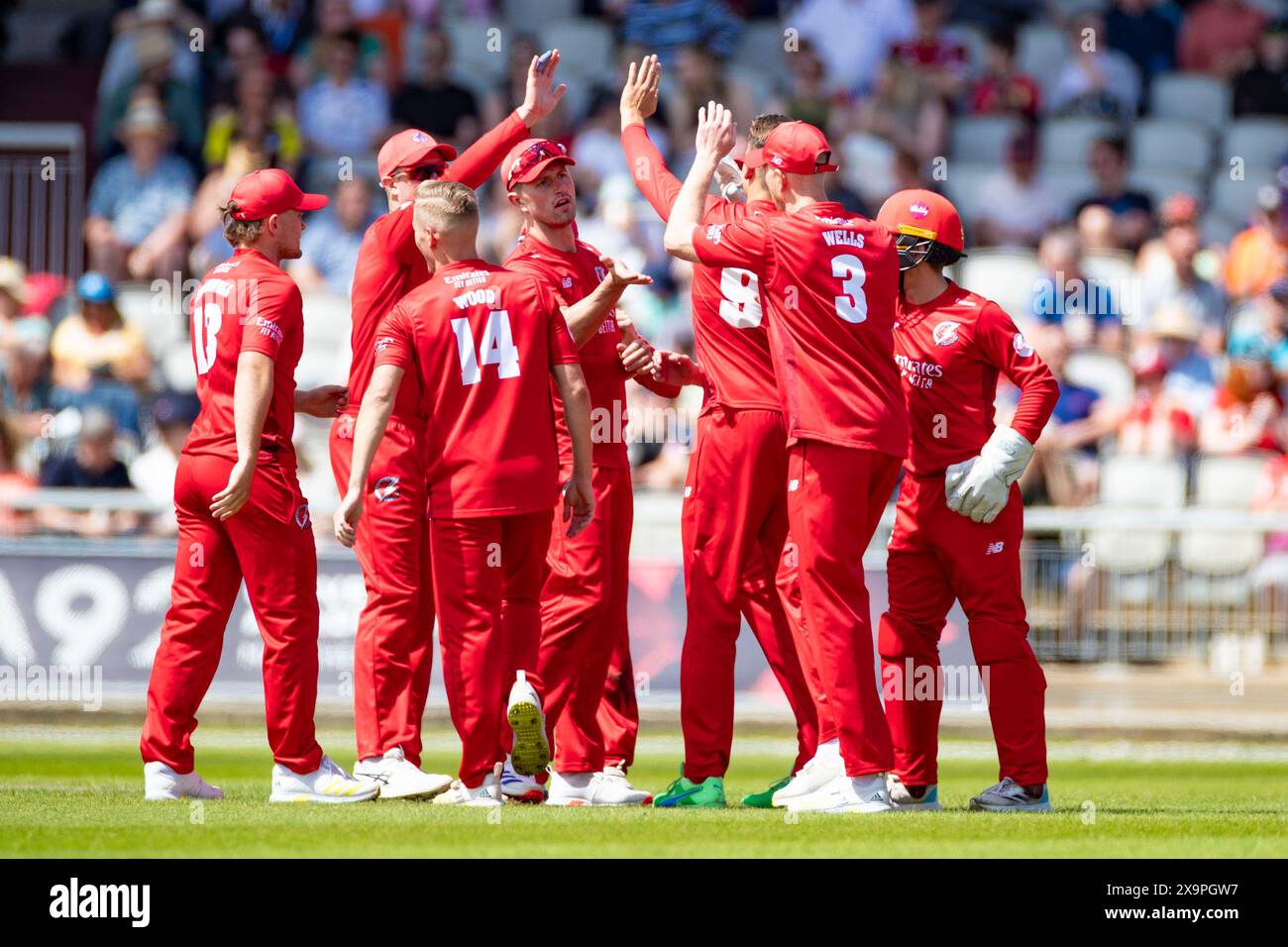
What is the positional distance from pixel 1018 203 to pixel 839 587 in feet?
40.3

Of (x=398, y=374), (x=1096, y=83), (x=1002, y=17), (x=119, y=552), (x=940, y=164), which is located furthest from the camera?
(x=1002, y=17)

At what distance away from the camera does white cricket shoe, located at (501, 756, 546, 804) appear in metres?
9.12

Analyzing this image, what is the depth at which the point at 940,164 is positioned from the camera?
61.8 feet

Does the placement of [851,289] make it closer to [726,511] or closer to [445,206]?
[726,511]

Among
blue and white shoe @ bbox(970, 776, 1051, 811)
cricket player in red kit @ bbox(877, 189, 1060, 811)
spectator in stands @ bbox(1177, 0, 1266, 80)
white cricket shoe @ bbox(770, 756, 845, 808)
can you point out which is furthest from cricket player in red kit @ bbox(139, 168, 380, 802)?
spectator in stands @ bbox(1177, 0, 1266, 80)

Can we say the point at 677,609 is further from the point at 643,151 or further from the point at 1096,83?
the point at 1096,83

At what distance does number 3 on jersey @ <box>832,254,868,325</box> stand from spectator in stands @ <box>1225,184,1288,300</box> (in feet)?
36.8

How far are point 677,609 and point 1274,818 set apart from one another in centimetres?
655

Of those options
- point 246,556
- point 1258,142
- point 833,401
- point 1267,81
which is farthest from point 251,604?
point 1267,81

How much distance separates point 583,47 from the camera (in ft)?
70.9

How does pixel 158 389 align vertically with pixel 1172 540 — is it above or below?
above

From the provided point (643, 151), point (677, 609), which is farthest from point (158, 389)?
point (643, 151)

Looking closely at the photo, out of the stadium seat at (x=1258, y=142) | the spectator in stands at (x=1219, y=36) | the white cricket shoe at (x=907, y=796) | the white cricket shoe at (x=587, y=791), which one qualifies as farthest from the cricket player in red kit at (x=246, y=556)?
the spectator in stands at (x=1219, y=36)

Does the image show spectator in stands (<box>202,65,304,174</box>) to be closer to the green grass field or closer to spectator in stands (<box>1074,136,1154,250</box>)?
spectator in stands (<box>1074,136,1154,250</box>)
